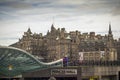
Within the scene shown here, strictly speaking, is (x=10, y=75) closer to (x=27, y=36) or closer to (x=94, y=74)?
(x=94, y=74)

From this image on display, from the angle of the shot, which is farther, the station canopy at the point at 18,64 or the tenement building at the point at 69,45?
the tenement building at the point at 69,45

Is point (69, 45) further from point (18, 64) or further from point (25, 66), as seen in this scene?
point (18, 64)

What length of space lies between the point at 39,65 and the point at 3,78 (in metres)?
4.68

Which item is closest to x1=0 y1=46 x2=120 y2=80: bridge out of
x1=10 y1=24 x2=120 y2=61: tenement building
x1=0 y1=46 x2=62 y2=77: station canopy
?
x1=0 y1=46 x2=62 y2=77: station canopy

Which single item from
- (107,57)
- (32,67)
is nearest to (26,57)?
(32,67)

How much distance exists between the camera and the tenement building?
279 ft

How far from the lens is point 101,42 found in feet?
299

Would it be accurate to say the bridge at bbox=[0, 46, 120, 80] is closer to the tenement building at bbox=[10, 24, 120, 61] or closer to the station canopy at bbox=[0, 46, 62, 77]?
the station canopy at bbox=[0, 46, 62, 77]

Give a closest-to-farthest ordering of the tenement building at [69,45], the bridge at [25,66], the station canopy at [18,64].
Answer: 1. the bridge at [25,66]
2. the station canopy at [18,64]
3. the tenement building at [69,45]

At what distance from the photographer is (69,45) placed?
284 ft

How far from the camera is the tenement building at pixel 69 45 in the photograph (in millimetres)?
85188

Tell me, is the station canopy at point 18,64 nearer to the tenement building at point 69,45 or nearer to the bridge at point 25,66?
the bridge at point 25,66

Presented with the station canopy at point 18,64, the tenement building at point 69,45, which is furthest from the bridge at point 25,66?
the tenement building at point 69,45

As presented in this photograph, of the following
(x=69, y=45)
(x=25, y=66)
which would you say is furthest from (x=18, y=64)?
(x=69, y=45)
